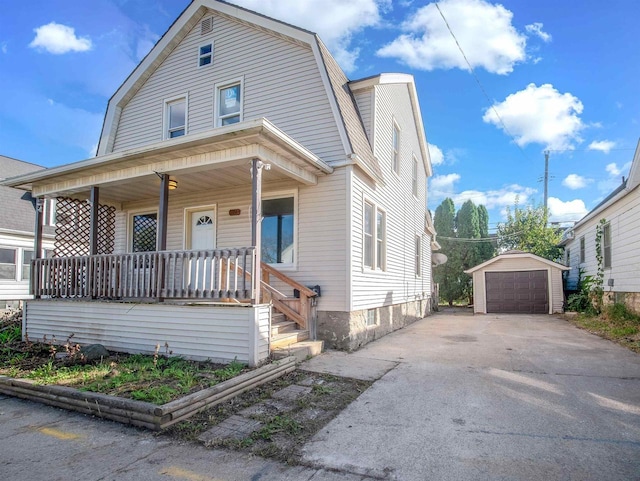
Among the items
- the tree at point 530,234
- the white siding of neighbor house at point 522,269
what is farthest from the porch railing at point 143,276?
the tree at point 530,234

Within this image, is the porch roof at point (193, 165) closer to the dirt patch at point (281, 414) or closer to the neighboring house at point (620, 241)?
the dirt patch at point (281, 414)

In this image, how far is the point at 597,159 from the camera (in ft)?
103

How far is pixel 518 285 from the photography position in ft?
54.3

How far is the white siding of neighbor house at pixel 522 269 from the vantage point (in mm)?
15898

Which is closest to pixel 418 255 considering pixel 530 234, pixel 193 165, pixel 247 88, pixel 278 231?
pixel 278 231

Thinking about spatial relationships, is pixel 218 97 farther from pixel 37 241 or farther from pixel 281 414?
pixel 281 414

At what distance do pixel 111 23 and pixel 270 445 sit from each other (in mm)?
12182

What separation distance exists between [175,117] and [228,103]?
5.51ft

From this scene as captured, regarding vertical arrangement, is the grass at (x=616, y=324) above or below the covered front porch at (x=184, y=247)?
below

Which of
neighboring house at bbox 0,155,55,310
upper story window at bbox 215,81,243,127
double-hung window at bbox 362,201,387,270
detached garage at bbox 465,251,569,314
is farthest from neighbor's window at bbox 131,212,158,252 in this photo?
detached garage at bbox 465,251,569,314

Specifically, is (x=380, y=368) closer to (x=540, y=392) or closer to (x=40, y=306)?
(x=540, y=392)

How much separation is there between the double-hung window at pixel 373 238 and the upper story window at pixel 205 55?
541cm

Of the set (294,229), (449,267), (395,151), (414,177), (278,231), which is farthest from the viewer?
(449,267)

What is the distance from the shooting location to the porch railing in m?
5.97
